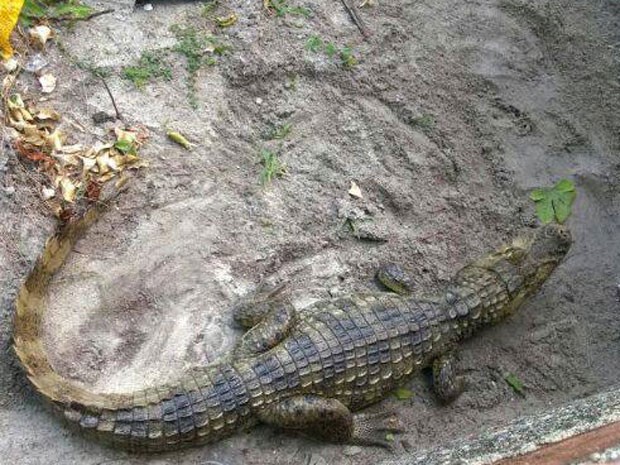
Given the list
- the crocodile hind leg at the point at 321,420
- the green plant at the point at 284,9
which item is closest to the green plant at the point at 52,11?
the green plant at the point at 284,9

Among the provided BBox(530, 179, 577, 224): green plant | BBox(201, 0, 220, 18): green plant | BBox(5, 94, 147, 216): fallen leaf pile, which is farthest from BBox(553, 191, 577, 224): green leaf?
BBox(201, 0, 220, 18): green plant

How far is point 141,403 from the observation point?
3600mm

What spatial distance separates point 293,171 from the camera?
4805mm

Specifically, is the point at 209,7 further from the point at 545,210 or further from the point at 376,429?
the point at 376,429

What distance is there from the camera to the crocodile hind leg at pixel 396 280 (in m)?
4.43

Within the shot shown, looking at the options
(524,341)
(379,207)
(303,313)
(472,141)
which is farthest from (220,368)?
(472,141)

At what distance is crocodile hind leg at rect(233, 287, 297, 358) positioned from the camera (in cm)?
403

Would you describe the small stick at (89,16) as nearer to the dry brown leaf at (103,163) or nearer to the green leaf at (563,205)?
the dry brown leaf at (103,163)

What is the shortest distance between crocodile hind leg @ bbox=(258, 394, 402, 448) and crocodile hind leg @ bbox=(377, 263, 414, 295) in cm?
82

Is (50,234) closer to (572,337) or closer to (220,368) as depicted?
(220,368)

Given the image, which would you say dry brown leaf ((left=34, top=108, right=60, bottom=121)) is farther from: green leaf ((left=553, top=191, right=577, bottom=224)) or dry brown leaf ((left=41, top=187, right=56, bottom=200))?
green leaf ((left=553, top=191, right=577, bottom=224))

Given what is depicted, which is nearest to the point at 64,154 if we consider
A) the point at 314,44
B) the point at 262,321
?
the point at 262,321

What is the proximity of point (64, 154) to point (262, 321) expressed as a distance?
5.24ft

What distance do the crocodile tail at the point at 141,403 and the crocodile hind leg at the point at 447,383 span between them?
41.8 inches
